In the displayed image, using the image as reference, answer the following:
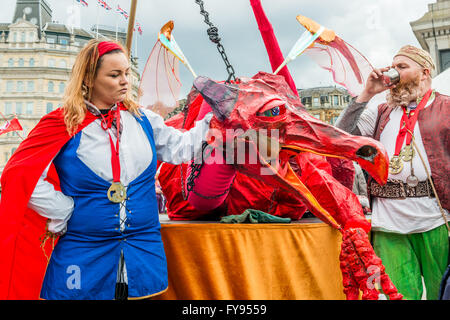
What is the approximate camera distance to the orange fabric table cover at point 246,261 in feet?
7.55

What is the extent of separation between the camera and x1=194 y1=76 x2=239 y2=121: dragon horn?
6.36ft

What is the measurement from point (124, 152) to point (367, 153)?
113 cm

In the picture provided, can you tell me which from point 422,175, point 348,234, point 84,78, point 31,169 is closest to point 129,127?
point 84,78

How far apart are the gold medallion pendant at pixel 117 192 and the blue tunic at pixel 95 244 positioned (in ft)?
0.07

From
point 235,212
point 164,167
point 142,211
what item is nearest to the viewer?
point 142,211

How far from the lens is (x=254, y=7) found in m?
2.52

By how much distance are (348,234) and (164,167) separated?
4.62 feet

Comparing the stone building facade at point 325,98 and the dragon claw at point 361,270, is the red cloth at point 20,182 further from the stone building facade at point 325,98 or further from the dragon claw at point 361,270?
the stone building facade at point 325,98

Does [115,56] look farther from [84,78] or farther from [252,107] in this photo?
[252,107]

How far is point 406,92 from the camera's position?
8.72 feet

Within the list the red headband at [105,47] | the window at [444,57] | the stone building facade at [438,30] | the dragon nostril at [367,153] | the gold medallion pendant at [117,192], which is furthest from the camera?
the window at [444,57]

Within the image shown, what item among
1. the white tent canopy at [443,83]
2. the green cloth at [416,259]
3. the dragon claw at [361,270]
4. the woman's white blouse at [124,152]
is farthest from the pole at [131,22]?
the white tent canopy at [443,83]

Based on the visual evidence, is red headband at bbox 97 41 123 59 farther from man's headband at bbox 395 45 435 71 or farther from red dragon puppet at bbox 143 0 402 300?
man's headband at bbox 395 45 435 71

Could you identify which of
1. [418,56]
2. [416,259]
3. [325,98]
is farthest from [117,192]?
[325,98]
